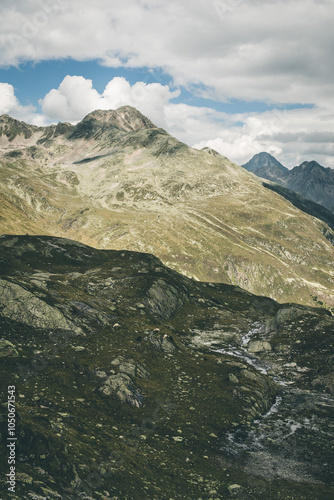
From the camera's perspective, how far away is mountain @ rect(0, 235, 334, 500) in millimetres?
21094

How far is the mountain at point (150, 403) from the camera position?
21.1 m

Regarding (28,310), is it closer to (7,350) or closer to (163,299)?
(7,350)

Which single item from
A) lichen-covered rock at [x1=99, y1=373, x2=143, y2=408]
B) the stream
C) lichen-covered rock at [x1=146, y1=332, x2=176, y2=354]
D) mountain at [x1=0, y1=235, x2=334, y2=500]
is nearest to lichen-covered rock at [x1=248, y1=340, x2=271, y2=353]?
mountain at [x1=0, y1=235, x2=334, y2=500]

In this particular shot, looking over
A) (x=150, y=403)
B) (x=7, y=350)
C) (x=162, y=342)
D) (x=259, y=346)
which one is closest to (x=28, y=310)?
(x=7, y=350)

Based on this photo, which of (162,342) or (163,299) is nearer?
(162,342)

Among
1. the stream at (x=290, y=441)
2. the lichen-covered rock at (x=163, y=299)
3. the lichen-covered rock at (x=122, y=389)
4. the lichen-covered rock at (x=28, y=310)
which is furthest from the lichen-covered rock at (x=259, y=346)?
the lichen-covered rock at (x=28, y=310)

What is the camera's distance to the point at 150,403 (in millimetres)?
35562

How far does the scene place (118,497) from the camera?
19297mm

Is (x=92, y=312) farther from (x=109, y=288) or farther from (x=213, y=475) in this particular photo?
(x=213, y=475)

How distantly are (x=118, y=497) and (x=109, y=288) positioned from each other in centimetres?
6063

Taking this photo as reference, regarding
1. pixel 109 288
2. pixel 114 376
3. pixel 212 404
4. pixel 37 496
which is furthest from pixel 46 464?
pixel 109 288

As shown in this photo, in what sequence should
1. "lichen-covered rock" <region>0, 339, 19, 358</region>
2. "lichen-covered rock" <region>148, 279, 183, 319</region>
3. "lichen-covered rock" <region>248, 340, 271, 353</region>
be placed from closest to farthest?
"lichen-covered rock" <region>0, 339, 19, 358</region> → "lichen-covered rock" <region>248, 340, 271, 353</region> → "lichen-covered rock" <region>148, 279, 183, 319</region>

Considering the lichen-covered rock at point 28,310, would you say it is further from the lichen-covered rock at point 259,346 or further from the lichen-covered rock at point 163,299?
the lichen-covered rock at point 259,346

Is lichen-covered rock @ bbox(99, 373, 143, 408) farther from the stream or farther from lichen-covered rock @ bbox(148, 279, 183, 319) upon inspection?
lichen-covered rock @ bbox(148, 279, 183, 319)
